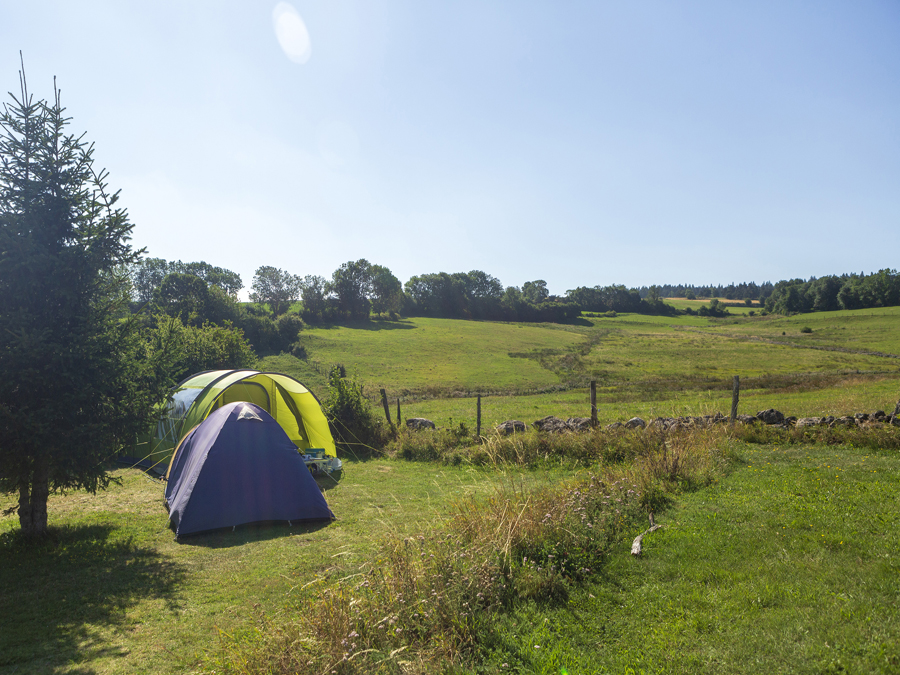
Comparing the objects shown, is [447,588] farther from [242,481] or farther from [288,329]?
[288,329]

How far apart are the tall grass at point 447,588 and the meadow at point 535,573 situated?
31 millimetres

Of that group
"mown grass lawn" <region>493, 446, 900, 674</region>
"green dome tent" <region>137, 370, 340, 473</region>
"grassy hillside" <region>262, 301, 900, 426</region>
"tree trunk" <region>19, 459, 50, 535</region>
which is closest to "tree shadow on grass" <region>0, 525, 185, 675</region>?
"tree trunk" <region>19, 459, 50, 535</region>

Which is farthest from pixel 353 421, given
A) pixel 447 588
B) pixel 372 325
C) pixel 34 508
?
pixel 372 325

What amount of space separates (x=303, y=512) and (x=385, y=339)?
5078 centimetres

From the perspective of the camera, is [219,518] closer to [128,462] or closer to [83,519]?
[83,519]

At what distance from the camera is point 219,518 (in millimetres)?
8773

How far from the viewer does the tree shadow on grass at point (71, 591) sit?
4895 mm

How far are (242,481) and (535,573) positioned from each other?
6.35 meters

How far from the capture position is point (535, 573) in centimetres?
525

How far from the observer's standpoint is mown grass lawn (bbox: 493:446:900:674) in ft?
12.2

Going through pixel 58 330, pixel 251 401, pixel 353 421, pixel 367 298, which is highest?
pixel 367 298

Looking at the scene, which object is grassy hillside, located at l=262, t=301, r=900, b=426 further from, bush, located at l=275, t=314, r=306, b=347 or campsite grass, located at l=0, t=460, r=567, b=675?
campsite grass, located at l=0, t=460, r=567, b=675

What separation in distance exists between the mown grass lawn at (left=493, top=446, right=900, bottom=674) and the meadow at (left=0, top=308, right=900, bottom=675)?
0.06 ft

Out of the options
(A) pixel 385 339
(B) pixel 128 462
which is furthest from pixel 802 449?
(A) pixel 385 339
